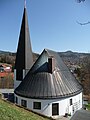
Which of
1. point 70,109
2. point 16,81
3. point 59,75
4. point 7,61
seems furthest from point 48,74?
point 7,61

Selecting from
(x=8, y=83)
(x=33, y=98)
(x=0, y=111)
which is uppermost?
(x=0, y=111)

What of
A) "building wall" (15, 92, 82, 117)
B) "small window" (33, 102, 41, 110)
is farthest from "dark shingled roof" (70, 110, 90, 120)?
"small window" (33, 102, 41, 110)

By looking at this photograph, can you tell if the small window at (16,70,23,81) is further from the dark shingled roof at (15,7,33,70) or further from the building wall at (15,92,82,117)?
the building wall at (15,92,82,117)

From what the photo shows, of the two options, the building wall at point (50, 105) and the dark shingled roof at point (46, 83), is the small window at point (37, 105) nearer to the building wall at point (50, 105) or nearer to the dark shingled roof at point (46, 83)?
the building wall at point (50, 105)

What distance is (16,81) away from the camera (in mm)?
22562

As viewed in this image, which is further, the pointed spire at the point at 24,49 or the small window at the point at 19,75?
the small window at the point at 19,75

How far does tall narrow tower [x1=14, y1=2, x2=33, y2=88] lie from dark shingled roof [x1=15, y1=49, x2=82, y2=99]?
245 centimetres

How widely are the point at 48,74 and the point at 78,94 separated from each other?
14.0ft

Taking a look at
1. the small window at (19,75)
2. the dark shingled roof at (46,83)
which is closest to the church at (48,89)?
the dark shingled roof at (46,83)

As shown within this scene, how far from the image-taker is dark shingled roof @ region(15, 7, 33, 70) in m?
21.5

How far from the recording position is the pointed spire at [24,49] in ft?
70.6

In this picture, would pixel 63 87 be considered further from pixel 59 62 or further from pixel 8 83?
pixel 8 83

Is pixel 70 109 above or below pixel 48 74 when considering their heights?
below

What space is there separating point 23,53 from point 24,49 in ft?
1.57
